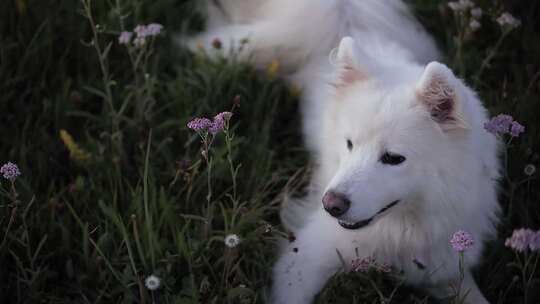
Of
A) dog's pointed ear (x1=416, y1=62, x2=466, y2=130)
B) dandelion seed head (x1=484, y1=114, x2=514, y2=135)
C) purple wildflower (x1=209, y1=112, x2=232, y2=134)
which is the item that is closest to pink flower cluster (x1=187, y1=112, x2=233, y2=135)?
purple wildflower (x1=209, y1=112, x2=232, y2=134)

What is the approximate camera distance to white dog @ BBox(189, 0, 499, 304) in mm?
2166

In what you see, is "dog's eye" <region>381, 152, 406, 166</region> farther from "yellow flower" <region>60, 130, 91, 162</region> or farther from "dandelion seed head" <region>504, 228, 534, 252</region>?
"yellow flower" <region>60, 130, 91, 162</region>

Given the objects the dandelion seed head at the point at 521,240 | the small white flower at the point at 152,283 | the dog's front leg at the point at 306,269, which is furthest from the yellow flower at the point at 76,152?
the dandelion seed head at the point at 521,240

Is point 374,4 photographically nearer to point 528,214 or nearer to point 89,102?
point 528,214

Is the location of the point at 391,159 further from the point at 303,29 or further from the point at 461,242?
the point at 303,29

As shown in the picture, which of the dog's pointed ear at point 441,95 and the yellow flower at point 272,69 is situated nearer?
the dog's pointed ear at point 441,95

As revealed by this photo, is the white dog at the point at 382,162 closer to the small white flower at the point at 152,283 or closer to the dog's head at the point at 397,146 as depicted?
the dog's head at the point at 397,146

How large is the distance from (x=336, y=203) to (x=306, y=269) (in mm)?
557

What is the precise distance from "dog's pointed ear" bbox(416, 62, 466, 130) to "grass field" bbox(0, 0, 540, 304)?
20.7 inches

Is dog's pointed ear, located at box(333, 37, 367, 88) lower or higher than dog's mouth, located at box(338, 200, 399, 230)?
higher

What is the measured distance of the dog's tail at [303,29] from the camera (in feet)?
10.6

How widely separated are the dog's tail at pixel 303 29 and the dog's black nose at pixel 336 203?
117 cm

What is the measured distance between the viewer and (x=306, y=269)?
101 inches

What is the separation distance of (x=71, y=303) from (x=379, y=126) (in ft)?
4.51
